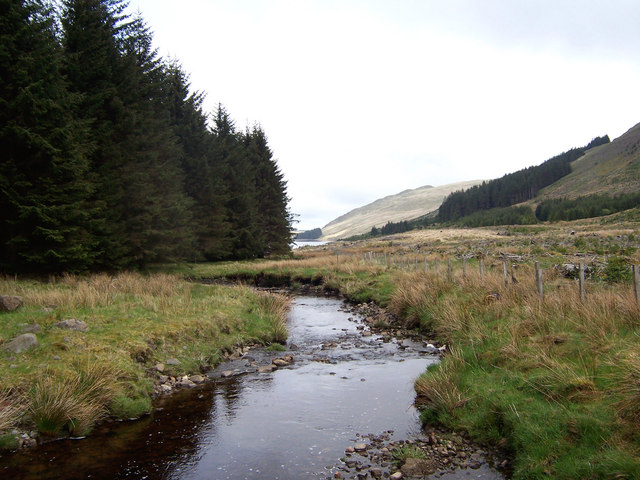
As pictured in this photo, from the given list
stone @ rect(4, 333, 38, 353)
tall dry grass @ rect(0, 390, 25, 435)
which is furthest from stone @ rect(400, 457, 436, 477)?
stone @ rect(4, 333, 38, 353)

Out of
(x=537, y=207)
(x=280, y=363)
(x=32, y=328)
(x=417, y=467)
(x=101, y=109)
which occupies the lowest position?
(x=417, y=467)

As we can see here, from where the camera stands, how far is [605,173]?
453 ft

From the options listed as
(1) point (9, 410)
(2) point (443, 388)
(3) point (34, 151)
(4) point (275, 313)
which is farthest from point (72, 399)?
(3) point (34, 151)

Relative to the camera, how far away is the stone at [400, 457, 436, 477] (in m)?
6.34

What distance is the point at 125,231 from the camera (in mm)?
25062

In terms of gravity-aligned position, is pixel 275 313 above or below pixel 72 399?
below

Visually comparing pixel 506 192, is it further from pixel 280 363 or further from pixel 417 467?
pixel 417 467

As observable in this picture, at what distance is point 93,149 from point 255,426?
60.7ft

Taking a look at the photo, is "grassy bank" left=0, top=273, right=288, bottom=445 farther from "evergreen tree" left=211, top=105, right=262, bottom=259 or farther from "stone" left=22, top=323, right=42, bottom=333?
"evergreen tree" left=211, top=105, right=262, bottom=259

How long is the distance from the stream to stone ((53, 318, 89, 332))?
10.5ft

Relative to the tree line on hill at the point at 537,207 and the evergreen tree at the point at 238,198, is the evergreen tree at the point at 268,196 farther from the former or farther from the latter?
the tree line on hill at the point at 537,207

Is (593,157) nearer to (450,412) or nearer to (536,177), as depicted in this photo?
(536,177)

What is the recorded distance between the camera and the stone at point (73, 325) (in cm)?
1067

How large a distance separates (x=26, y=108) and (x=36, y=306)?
8.96 m
